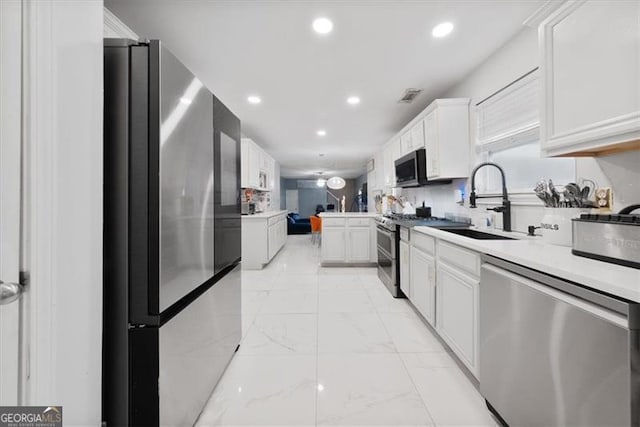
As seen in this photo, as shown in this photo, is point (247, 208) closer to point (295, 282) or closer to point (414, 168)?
point (295, 282)

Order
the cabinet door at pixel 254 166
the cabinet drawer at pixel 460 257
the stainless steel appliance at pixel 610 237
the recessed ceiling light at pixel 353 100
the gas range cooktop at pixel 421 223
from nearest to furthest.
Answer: the stainless steel appliance at pixel 610 237 < the cabinet drawer at pixel 460 257 < the gas range cooktop at pixel 421 223 < the recessed ceiling light at pixel 353 100 < the cabinet door at pixel 254 166

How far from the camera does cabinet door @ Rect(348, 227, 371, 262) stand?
463 centimetres

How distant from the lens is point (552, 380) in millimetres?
995

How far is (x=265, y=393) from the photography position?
1.55 metres

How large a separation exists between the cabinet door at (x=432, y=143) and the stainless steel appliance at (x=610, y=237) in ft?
6.15

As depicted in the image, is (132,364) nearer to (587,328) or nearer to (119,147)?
(119,147)

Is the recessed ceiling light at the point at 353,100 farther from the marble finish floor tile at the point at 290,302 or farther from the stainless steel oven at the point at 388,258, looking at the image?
the marble finish floor tile at the point at 290,302

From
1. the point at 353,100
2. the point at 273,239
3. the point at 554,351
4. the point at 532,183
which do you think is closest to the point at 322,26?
the point at 353,100

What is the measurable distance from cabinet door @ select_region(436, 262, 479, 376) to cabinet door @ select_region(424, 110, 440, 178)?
1431 mm

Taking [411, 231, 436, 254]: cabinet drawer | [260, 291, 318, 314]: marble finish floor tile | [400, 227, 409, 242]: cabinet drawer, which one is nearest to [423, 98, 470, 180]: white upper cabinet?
[400, 227, 409, 242]: cabinet drawer

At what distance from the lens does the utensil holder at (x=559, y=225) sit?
1.40 m
